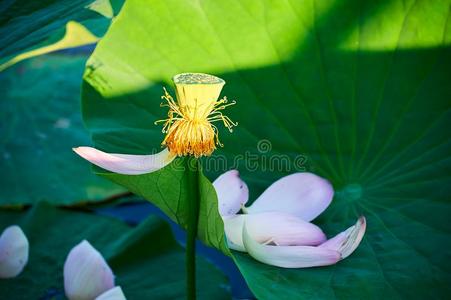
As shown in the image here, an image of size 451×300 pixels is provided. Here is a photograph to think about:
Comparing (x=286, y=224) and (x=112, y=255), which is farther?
(x=112, y=255)

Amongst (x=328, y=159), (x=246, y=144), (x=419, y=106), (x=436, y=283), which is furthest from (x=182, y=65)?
(x=436, y=283)

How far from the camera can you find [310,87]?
1155 millimetres

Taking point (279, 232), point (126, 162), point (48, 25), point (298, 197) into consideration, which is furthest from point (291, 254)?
point (48, 25)

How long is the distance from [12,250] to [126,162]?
1.43ft

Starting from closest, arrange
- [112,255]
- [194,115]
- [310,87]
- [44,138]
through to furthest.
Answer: [194,115] < [310,87] < [112,255] < [44,138]

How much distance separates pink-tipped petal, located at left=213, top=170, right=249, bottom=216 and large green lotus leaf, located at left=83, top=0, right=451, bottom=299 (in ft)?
0.39

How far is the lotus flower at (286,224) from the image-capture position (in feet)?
2.89

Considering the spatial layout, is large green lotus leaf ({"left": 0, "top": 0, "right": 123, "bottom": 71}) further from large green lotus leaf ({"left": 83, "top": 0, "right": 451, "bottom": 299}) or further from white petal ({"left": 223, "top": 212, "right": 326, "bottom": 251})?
white petal ({"left": 223, "top": 212, "right": 326, "bottom": 251})

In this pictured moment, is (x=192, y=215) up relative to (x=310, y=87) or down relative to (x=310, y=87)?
down

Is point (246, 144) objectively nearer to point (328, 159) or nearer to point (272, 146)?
point (272, 146)

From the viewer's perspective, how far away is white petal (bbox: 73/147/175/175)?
2.82 ft

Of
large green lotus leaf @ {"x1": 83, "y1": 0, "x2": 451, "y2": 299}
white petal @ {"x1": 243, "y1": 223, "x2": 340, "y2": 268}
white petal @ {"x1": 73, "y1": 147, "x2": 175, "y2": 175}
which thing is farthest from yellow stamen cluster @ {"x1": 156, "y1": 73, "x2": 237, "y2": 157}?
large green lotus leaf @ {"x1": 83, "y1": 0, "x2": 451, "y2": 299}

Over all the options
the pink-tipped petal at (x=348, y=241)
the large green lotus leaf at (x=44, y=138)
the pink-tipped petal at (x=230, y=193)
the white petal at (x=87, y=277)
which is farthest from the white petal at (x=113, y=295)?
the large green lotus leaf at (x=44, y=138)

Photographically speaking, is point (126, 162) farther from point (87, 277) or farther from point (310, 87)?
point (310, 87)
